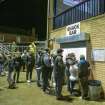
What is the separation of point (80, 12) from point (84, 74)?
154 inches

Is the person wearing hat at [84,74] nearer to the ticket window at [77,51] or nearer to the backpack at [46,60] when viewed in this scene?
the ticket window at [77,51]

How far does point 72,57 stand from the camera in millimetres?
13656

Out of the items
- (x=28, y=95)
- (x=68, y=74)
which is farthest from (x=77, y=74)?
(x=28, y=95)

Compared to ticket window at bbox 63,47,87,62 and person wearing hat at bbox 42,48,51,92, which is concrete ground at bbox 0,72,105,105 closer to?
person wearing hat at bbox 42,48,51,92

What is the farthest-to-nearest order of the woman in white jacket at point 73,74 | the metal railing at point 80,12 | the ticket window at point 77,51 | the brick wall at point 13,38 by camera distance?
the brick wall at point 13,38 → the ticket window at point 77,51 → the metal railing at point 80,12 → the woman in white jacket at point 73,74

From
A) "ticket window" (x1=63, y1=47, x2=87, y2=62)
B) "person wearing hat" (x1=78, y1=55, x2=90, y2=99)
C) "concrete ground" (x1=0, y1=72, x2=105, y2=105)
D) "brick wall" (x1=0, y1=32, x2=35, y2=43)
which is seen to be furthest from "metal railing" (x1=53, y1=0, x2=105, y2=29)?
"brick wall" (x1=0, y1=32, x2=35, y2=43)

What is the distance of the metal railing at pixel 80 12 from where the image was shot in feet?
43.6

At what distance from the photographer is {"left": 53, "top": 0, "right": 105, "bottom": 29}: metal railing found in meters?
13.3

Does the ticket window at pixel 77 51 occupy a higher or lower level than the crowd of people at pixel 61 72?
higher

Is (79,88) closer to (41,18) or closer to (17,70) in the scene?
(17,70)

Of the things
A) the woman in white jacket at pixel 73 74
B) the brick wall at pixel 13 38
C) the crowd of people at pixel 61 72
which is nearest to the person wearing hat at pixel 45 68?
the crowd of people at pixel 61 72

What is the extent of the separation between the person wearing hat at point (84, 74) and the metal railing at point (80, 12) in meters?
2.26

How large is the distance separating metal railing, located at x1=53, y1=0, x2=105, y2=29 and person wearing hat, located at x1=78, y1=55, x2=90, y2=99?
2257mm

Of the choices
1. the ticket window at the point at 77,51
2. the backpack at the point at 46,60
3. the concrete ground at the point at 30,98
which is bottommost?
the concrete ground at the point at 30,98
